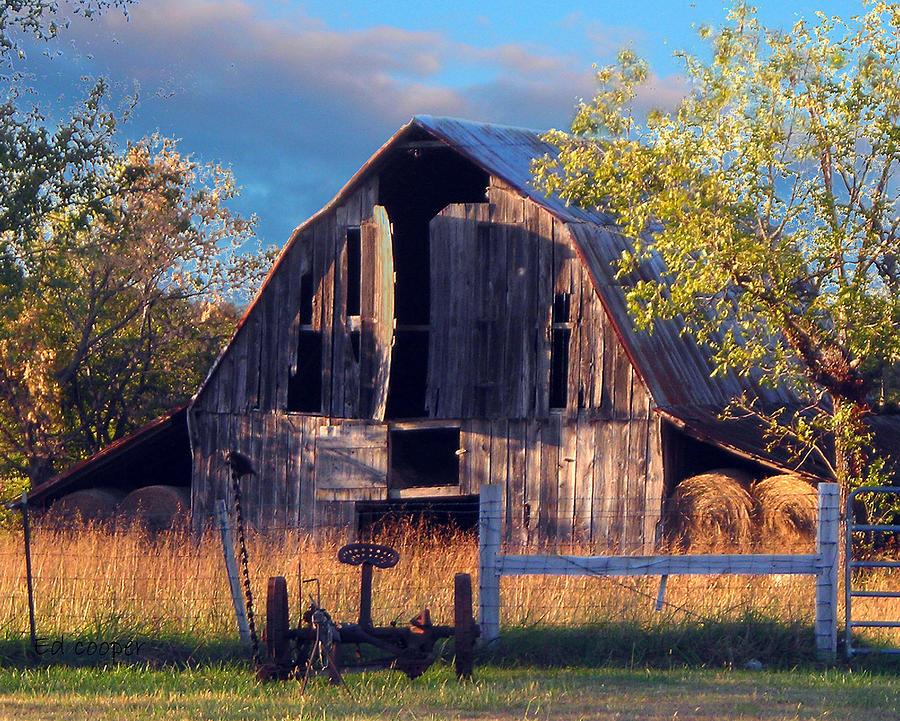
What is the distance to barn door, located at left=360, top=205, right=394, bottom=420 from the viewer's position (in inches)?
821

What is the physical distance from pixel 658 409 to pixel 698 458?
2538 millimetres

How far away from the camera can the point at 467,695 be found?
28.9 ft

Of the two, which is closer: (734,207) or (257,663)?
(257,663)

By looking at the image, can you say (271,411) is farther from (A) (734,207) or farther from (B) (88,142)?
(A) (734,207)

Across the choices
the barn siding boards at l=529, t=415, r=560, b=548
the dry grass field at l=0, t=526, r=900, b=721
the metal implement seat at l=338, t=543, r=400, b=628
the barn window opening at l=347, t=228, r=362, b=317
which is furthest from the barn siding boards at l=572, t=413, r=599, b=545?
the metal implement seat at l=338, t=543, r=400, b=628

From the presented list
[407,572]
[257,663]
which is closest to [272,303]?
[407,572]

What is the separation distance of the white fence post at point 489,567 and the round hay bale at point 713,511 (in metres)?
7.32

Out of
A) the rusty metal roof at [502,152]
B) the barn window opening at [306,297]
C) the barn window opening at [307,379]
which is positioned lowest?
the barn window opening at [307,379]

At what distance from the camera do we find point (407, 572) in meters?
13.6

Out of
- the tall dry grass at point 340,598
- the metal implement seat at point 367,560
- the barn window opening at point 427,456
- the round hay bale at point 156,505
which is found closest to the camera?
the metal implement seat at point 367,560

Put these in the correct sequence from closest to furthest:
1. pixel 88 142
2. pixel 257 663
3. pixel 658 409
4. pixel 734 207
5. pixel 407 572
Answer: pixel 257 663
pixel 407 572
pixel 734 207
pixel 658 409
pixel 88 142

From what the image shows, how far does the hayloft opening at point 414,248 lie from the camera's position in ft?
74.8

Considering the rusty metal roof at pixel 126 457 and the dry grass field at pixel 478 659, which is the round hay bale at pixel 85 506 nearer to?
the rusty metal roof at pixel 126 457

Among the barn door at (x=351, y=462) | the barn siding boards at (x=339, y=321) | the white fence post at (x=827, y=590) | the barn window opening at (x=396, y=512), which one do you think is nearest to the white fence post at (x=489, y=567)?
the white fence post at (x=827, y=590)
